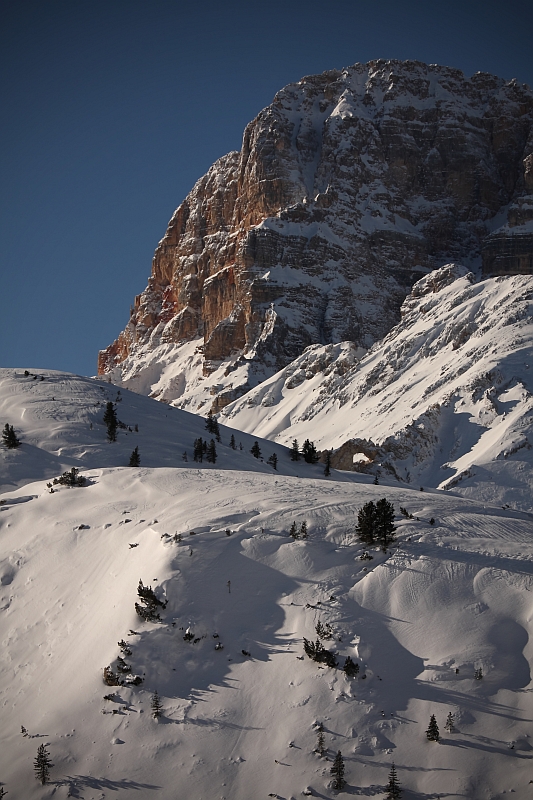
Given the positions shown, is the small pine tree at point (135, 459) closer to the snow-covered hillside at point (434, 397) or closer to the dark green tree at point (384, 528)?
the dark green tree at point (384, 528)

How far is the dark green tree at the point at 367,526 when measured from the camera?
20.3 meters

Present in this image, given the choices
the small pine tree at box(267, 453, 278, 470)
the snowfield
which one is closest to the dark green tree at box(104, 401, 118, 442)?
the small pine tree at box(267, 453, 278, 470)

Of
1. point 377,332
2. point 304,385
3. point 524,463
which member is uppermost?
point 377,332

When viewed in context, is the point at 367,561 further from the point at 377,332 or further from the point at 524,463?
the point at 377,332

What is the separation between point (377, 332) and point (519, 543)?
470 feet

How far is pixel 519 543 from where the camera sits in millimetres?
20859

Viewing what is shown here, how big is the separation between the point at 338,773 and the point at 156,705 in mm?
4608

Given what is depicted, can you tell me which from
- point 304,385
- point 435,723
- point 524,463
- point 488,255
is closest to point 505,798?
point 435,723

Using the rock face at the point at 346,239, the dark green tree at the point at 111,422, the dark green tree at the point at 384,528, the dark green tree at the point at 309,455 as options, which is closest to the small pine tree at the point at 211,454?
the dark green tree at the point at 111,422

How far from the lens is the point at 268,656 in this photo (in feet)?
53.3

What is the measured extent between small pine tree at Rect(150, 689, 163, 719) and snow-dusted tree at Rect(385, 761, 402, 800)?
5.46 metres

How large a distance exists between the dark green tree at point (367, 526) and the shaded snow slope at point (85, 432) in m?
21.2

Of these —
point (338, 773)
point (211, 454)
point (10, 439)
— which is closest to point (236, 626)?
point (338, 773)

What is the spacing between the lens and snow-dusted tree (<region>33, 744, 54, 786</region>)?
1385 cm
